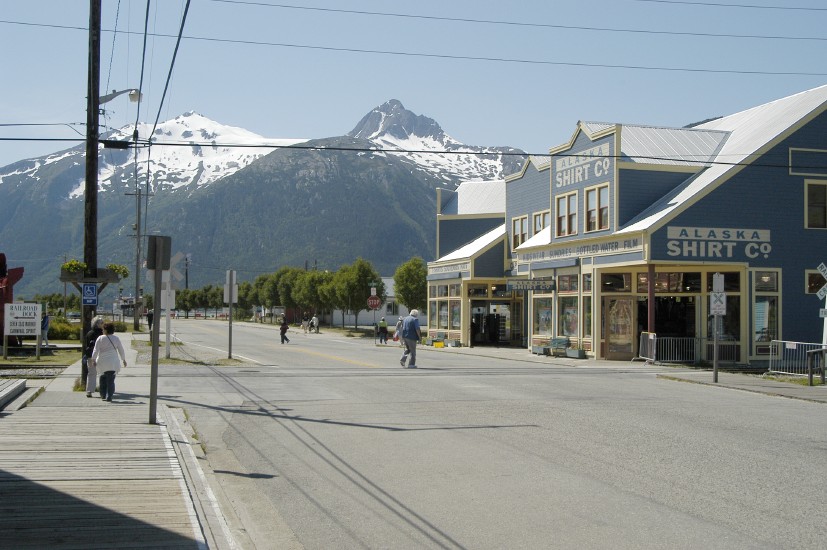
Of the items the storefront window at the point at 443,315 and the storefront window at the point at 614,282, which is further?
the storefront window at the point at 443,315

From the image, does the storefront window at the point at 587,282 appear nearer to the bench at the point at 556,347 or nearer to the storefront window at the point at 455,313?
the bench at the point at 556,347

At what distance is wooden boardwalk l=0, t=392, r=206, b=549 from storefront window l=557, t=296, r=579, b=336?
25.2 m

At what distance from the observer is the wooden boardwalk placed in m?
6.84

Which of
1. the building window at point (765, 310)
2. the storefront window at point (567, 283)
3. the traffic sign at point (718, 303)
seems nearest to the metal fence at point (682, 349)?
the building window at point (765, 310)

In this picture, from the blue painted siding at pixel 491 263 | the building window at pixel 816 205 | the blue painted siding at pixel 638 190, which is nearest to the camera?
the building window at pixel 816 205

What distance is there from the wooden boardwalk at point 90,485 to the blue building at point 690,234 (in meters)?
21.6

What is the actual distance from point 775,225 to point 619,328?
6733 mm

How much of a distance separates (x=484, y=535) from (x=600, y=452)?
14.8ft

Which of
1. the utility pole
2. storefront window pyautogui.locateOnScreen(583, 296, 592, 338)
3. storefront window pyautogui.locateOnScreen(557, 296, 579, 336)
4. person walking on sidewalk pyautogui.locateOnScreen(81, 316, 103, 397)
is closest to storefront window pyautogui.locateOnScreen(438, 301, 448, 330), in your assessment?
storefront window pyautogui.locateOnScreen(557, 296, 579, 336)

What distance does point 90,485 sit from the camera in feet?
28.5

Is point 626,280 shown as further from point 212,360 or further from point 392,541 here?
point 392,541

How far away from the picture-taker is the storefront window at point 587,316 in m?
35.1

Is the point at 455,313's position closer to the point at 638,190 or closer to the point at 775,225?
the point at 638,190

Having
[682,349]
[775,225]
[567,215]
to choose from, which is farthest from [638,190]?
[682,349]
